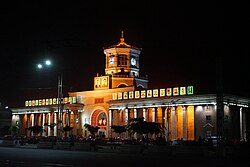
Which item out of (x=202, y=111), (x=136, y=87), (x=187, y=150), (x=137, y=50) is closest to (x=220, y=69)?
(x=187, y=150)

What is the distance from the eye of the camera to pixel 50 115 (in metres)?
83.1

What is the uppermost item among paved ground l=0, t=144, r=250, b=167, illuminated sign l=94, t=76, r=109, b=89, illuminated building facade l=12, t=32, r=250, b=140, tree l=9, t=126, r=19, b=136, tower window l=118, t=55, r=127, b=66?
tower window l=118, t=55, r=127, b=66

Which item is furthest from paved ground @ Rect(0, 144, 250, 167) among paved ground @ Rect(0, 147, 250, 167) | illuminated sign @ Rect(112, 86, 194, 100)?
illuminated sign @ Rect(112, 86, 194, 100)

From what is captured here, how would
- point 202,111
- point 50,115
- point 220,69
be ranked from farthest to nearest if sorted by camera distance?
point 50,115 < point 202,111 < point 220,69

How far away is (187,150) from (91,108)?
148ft

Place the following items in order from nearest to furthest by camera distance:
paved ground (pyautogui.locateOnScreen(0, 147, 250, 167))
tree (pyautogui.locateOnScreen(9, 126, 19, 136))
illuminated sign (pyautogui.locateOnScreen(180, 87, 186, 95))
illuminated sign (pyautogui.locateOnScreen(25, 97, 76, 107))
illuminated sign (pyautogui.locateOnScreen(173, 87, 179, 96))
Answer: paved ground (pyautogui.locateOnScreen(0, 147, 250, 167)), illuminated sign (pyautogui.locateOnScreen(180, 87, 186, 95)), illuminated sign (pyautogui.locateOnScreen(173, 87, 179, 96)), illuminated sign (pyautogui.locateOnScreen(25, 97, 76, 107)), tree (pyautogui.locateOnScreen(9, 126, 19, 136))

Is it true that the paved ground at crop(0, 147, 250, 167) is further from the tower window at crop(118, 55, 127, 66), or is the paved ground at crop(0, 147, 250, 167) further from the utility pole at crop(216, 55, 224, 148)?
the tower window at crop(118, 55, 127, 66)

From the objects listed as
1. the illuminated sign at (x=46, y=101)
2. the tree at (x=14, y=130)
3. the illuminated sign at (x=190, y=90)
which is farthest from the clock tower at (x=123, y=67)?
the tree at (x=14, y=130)

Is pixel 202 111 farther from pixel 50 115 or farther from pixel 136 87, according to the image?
pixel 50 115

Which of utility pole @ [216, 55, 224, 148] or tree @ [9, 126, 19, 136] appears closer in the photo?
utility pole @ [216, 55, 224, 148]

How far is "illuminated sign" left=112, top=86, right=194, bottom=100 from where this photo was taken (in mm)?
61156

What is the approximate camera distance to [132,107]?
226 feet

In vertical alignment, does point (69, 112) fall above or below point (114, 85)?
below

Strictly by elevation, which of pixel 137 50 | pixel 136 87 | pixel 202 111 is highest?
pixel 137 50
